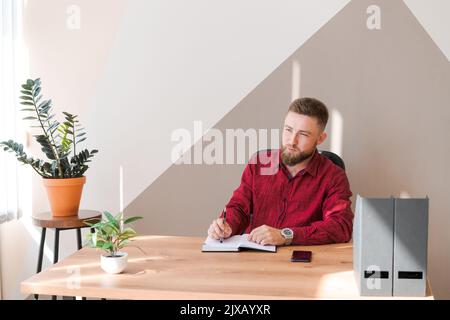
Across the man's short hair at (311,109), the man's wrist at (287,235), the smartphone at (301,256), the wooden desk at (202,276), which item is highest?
the man's short hair at (311,109)

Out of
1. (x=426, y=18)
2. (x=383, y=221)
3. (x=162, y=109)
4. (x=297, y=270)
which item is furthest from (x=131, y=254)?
(x=426, y=18)

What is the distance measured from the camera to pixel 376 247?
66.4 inches

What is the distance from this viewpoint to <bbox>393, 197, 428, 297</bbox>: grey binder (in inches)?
65.2

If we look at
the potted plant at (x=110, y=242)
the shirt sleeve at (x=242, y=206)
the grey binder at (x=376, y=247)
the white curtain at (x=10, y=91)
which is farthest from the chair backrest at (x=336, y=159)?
the white curtain at (x=10, y=91)

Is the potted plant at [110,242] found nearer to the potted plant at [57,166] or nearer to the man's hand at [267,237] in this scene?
the man's hand at [267,237]

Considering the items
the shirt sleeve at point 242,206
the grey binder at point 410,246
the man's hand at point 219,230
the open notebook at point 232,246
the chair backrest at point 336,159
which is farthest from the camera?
the chair backrest at point 336,159

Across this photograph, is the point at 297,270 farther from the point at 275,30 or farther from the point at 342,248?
the point at 275,30

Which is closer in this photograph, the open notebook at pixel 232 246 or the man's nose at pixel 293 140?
the open notebook at pixel 232 246

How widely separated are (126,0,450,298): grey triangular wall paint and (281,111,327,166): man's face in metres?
0.64

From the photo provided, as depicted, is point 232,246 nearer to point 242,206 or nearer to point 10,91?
point 242,206

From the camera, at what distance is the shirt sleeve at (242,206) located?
2.59 metres

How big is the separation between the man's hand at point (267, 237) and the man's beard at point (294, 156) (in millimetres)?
524

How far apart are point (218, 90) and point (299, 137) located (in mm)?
876

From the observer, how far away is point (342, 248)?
225 cm
